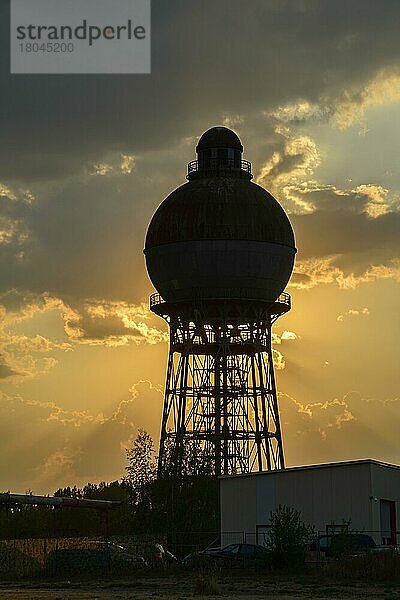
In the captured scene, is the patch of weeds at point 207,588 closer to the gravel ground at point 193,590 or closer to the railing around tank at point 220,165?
the gravel ground at point 193,590

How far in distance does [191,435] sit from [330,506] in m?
16.5

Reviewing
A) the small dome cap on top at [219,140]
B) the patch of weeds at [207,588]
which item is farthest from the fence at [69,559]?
the small dome cap on top at [219,140]

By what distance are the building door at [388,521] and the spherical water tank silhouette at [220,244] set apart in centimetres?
1667

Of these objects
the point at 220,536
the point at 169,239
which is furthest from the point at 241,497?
the point at 169,239

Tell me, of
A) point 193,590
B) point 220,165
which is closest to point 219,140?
point 220,165

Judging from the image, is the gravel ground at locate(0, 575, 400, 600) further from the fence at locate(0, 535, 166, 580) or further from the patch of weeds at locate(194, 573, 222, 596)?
the fence at locate(0, 535, 166, 580)

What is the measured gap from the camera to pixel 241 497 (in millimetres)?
69625

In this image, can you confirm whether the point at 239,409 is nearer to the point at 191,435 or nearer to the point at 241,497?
the point at 191,435

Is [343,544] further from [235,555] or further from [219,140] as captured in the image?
[219,140]

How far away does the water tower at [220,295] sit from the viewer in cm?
7619

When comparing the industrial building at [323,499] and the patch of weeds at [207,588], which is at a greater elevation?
the industrial building at [323,499]

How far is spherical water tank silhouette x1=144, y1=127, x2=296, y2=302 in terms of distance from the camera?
249 feet

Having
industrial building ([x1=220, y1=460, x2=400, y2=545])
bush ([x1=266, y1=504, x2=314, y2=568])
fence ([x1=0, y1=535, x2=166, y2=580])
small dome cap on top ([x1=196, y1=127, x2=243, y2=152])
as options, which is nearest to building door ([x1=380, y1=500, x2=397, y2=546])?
industrial building ([x1=220, y1=460, x2=400, y2=545])

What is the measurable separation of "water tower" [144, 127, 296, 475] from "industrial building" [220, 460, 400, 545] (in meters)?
8.89
